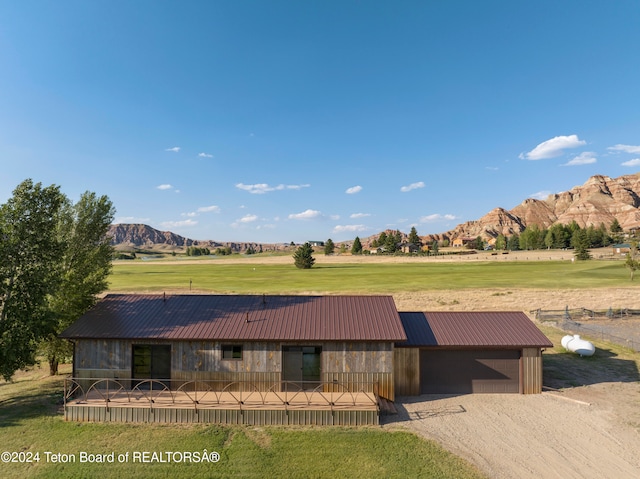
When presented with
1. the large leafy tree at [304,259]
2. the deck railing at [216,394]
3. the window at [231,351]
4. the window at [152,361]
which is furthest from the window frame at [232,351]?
the large leafy tree at [304,259]

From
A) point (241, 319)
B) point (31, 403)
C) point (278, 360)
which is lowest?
point (31, 403)

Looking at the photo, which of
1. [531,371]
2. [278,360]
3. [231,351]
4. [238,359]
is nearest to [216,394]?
[238,359]

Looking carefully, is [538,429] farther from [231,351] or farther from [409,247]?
[409,247]

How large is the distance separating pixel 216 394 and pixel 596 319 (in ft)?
123

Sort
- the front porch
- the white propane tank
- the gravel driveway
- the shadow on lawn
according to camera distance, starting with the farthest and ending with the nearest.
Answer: the white propane tank < the shadow on lawn < the front porch < the gravel driveway

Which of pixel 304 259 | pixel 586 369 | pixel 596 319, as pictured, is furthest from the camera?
pixel 304 259

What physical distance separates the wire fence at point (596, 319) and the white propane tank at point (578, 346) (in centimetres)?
467

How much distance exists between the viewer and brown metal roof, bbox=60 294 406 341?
18.2 m

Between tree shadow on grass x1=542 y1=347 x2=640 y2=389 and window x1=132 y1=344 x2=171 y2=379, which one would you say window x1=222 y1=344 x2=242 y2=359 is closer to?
window x1=132 y1=344 x2=171 y2=379

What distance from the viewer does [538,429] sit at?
51.8ft

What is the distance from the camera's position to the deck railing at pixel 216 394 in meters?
16.4

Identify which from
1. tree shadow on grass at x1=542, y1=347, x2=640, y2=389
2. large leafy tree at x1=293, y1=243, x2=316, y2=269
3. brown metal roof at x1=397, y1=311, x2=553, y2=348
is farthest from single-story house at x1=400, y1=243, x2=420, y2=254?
brown metal roof at x1=397, y1=311, x2=553, y2=348

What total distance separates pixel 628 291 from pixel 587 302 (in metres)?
10.7

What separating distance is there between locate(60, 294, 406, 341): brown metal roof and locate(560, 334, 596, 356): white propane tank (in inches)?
596
